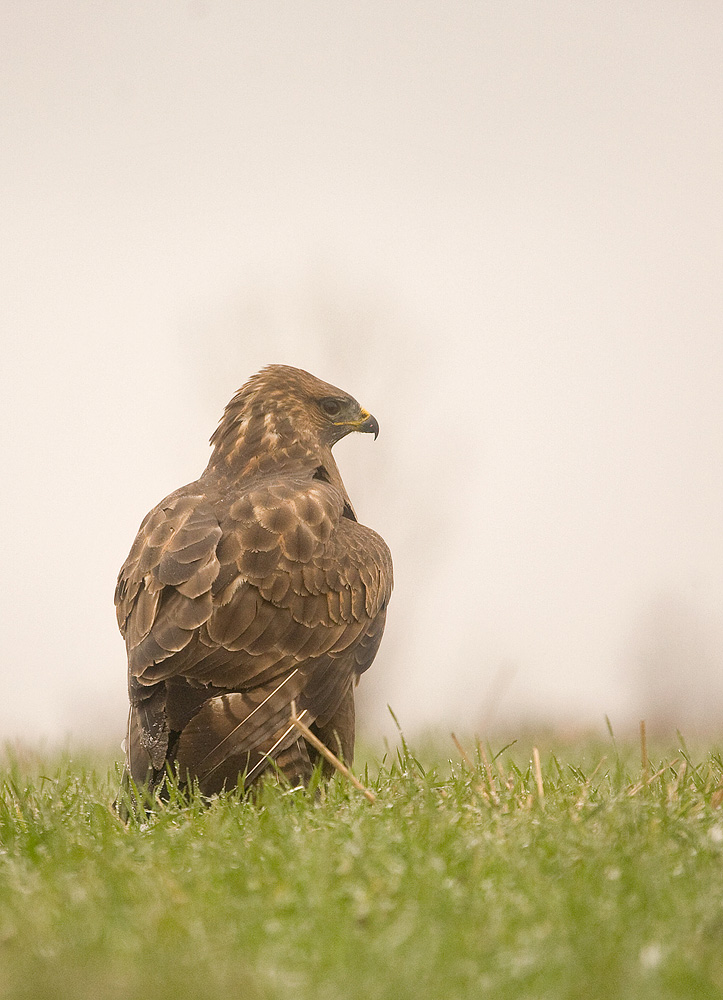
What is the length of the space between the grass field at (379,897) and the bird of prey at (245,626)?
0.58 m

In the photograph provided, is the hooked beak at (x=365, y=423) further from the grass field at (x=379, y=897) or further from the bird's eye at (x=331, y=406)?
the grass field at (x=379, y=897)

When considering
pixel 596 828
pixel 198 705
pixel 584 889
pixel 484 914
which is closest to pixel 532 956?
pixel 484 914

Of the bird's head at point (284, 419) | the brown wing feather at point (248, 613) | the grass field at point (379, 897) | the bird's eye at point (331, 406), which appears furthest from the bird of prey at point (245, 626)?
the bird's eye at point (331, 406)

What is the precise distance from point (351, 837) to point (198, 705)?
1531 mm

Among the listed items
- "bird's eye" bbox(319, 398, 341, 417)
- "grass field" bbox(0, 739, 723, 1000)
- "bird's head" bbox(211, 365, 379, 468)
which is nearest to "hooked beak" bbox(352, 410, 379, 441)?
"bird's head" bbox(211, 365, 379, 468)

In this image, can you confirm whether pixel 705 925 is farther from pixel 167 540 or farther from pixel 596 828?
pixel 167 540

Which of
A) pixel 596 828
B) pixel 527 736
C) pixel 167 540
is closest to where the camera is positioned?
pixel 596 828

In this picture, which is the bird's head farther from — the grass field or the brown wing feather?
the grass field

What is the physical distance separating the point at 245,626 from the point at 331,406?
2.03 m

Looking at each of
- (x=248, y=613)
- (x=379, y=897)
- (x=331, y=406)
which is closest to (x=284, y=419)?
(x=331, y=406)

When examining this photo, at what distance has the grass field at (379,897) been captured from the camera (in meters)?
2.08

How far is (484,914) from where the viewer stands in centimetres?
251

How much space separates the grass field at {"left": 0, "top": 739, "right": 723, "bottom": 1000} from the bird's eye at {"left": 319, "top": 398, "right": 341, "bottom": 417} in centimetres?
282

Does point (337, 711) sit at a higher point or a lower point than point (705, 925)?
lower
